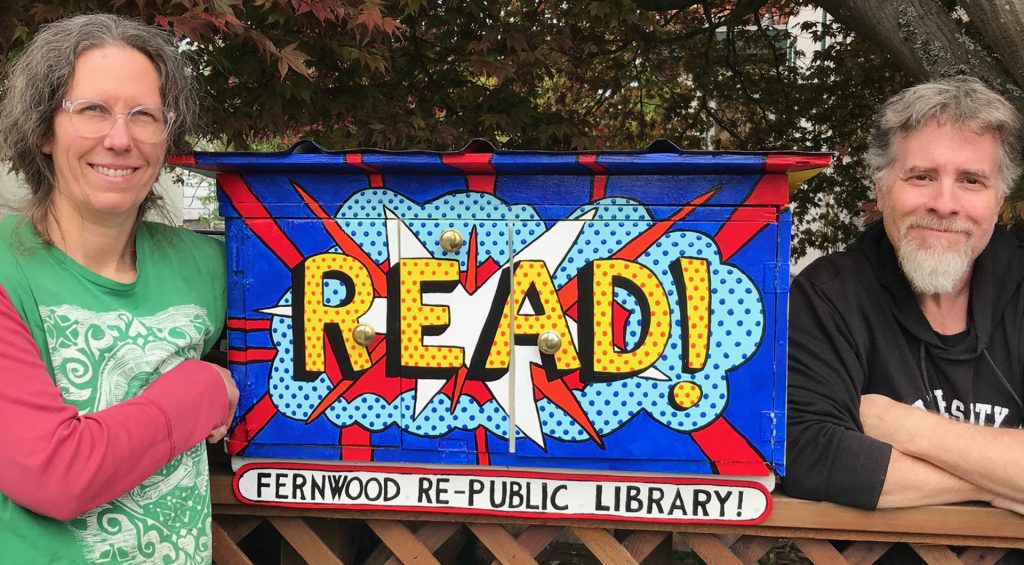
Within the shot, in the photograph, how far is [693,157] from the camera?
1.81 metres

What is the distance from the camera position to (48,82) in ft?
5.20

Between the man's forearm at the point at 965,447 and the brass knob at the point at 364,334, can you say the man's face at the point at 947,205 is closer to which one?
the man's forearm at the point at 965,447

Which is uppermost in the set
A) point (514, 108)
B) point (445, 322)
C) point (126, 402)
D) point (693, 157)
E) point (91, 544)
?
point (514, 108)

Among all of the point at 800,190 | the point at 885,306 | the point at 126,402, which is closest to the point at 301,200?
the point at 126,402

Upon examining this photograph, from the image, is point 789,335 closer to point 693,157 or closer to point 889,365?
point 889,365

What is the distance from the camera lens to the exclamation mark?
1.89 metres

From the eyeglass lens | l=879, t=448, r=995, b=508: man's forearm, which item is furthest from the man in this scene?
the eyeglass lens

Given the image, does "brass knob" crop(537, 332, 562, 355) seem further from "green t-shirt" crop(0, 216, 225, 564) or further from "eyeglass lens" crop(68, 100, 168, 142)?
"eyeglass lens" crop(68, 100, 168, 142)

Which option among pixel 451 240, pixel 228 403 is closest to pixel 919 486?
pixel 451 240

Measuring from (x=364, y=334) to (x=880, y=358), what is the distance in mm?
1300

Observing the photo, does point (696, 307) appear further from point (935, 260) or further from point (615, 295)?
point (935, 260)

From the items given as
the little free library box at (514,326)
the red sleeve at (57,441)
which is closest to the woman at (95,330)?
the red sleeve at (57,441)

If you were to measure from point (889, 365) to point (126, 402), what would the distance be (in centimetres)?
176

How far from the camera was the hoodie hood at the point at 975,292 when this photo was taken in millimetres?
2020
